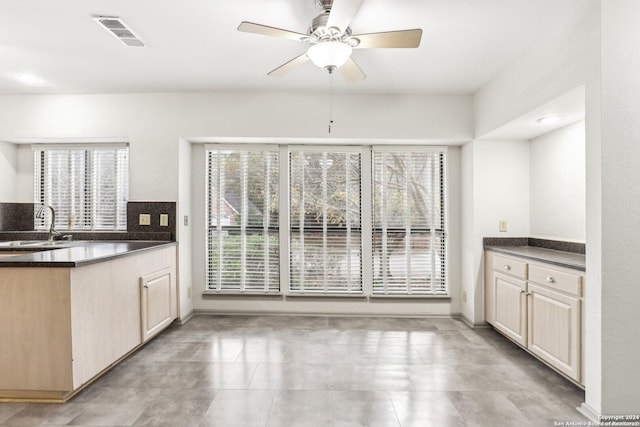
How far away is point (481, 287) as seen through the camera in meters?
3.65

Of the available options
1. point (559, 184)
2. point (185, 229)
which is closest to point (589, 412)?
point (559, 184)

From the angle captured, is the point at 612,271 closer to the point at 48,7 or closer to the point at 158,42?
the point at 158,42

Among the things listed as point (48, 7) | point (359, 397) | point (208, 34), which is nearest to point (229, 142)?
point (208, 34)

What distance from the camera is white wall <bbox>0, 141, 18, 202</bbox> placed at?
3850 millimetres

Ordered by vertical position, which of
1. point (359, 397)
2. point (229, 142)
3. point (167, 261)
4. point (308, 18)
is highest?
point (308, 18)

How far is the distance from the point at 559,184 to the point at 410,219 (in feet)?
4.70

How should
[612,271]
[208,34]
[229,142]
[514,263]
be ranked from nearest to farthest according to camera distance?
1. [612,271]
2. [208,34]
3. [514,263]
4. [229,142]

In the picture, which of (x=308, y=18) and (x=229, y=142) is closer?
(x=308, y=18)

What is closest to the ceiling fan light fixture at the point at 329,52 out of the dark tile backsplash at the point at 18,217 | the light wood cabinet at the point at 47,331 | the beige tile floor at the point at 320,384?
the light wood cabinet at the point at 47,331

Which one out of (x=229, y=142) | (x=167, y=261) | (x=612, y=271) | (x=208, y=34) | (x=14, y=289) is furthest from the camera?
(x=229, y=142)

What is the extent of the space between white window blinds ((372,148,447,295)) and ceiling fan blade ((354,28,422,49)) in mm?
1982

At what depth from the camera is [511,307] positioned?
310cm

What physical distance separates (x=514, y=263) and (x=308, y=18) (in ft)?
8.35

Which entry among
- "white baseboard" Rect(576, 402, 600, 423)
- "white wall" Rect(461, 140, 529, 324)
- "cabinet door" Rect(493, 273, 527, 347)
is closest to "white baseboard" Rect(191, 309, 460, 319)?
"white wall" Rect(461, 140, 529, 324)
